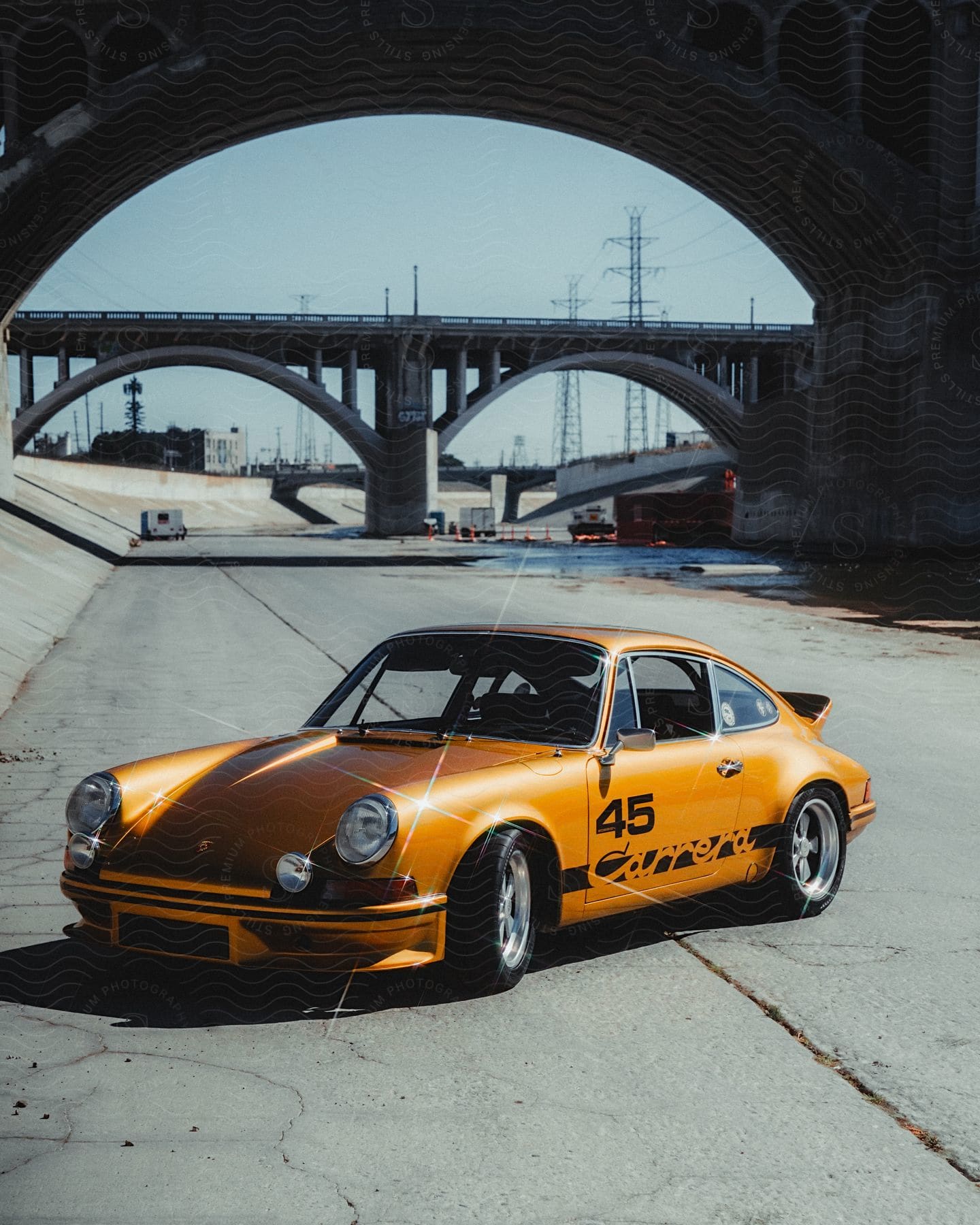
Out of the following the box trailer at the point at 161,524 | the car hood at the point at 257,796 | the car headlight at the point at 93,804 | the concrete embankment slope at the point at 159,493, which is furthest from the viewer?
the concrete embankment slope at the point at 159,493

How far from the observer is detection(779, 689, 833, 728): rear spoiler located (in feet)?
20.4

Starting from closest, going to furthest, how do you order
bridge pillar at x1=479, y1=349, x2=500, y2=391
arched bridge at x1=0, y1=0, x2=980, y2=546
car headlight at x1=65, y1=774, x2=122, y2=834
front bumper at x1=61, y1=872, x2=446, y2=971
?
front bumper at x1=61, y1=872, x2=446, y2=971, car headlight at x1=65, y1=774, x2=122, y2=834, arched bridge at x1=0, y1=0, x2=980, y2=546, bridge pillar at x1=479, y1=349, x2=500, y2=391

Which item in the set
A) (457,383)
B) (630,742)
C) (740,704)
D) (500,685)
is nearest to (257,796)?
(500,685)

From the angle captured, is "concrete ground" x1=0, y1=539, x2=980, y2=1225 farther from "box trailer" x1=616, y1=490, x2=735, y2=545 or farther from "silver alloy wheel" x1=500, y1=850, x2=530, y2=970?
"box trailer" x1=616, y1=490, x2=735, y2=545

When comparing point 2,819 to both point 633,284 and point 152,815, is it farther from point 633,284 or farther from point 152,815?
point 633,284

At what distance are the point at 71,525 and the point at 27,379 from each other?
34.3 m

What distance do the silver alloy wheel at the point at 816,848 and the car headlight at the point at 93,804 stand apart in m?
2.70

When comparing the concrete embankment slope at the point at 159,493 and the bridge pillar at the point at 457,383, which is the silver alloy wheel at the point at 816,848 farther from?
the bridge pillar at the point at 457,383

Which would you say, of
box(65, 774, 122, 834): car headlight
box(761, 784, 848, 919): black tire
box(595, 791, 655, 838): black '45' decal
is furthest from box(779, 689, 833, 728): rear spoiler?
box(65, 774, 122, 834): car headlight

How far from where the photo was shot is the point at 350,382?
3292 inches

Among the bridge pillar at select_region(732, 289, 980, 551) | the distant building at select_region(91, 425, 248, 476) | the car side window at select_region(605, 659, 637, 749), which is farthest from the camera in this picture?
the distant building at select_region(91, 425, 248, 476)

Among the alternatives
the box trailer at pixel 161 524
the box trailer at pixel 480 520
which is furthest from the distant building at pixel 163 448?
the box trailer at pixel 161 524

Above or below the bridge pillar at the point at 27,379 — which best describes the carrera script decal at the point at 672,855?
below

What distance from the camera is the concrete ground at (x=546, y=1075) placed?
10.2 feet
